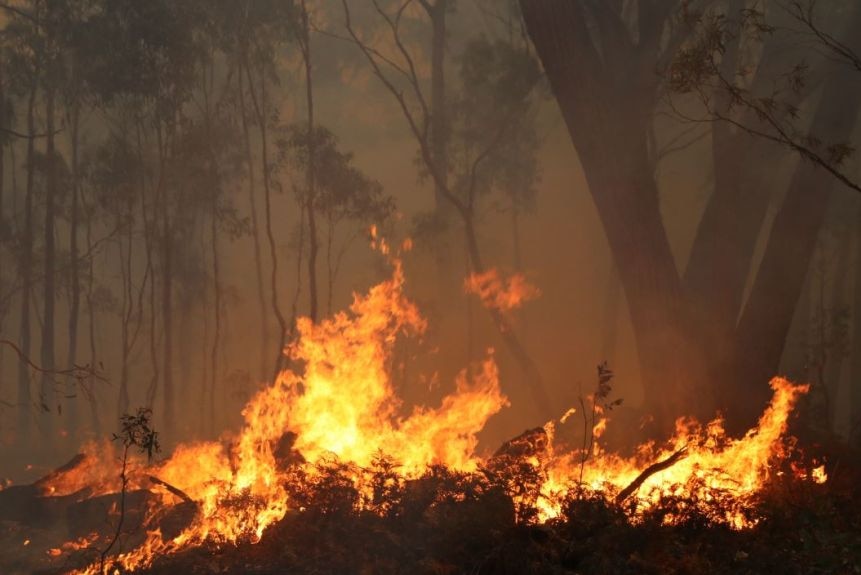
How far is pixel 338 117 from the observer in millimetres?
49969

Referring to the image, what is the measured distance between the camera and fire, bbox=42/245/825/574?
8445 mm

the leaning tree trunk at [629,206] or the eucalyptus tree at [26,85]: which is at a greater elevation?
the eucalyptus tree at [26,85]

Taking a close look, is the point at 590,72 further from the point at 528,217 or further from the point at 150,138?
the point at 528,217

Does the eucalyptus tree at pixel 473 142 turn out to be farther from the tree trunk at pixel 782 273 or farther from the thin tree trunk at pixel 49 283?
the thin tree trunk at pixel 49 283

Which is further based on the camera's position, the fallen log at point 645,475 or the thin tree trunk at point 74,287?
the thin tree trunk at point 74,287

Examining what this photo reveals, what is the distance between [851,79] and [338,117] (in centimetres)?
4101

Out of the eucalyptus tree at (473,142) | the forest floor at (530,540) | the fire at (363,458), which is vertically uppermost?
the eucalyptus tree at (473,142)

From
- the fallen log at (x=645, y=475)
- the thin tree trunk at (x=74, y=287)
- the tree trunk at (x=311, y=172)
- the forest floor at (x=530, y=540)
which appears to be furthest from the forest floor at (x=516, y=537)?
the thin tree trunk at (x=74, y=287)

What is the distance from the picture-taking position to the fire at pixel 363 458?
332 inches

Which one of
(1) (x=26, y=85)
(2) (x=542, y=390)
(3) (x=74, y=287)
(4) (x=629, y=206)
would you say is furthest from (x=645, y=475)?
(1) (x=26, y=85)

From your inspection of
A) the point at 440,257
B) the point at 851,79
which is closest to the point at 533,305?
the point at 440,257

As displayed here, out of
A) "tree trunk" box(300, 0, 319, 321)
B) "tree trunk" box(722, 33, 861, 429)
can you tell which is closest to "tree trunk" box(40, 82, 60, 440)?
"tree trunk" box(300, 0, 319, 321)

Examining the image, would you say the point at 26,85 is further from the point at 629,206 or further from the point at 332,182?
the point at 629,206

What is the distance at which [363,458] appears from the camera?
10609 mm
